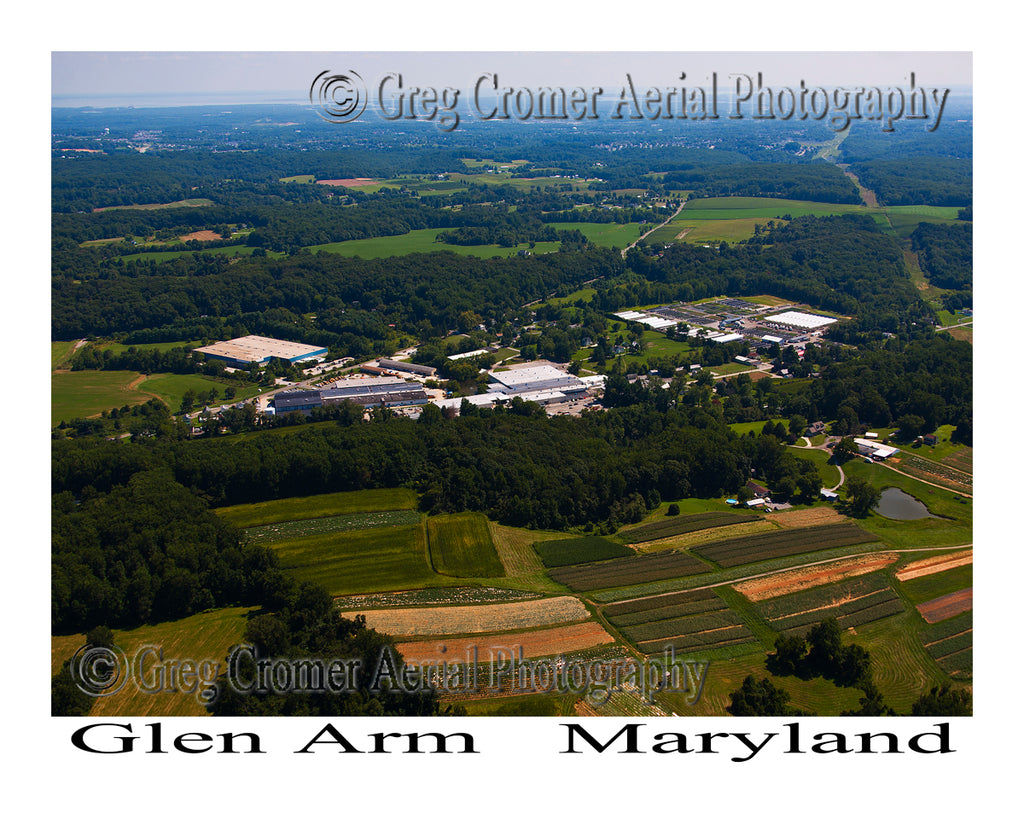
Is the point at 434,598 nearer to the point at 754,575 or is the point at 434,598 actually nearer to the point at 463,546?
the point at 463,546

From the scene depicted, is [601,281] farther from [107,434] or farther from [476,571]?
[476,571]

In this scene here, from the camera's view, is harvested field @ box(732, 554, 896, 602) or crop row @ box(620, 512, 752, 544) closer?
harvested field @ box(732, 554, 896, 602)

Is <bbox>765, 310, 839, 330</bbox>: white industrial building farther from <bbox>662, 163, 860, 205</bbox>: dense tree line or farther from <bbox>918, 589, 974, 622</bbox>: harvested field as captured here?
<bbox>662, 163, 860, 205</bbox>: dense tree line

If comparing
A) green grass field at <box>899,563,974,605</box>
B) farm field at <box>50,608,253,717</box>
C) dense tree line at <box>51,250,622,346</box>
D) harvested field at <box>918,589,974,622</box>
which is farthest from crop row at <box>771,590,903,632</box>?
dense tree line at <box>51,250,622,346</box>

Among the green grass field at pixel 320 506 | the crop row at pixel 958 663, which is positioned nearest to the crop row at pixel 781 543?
the crop row at pixel 958 663

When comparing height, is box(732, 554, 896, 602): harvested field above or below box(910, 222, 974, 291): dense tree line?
below

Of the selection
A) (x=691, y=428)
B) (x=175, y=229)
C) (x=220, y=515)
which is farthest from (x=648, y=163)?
(x=220, y=515)
